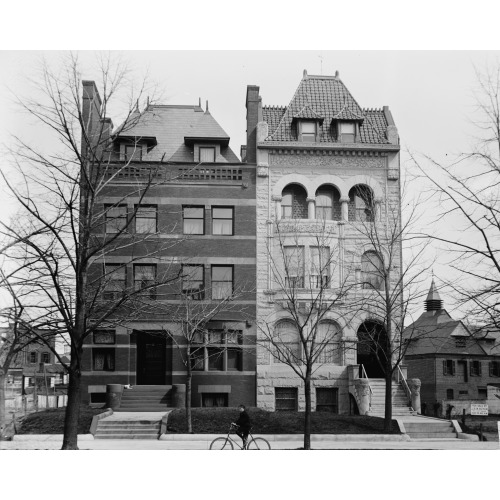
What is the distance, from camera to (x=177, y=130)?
21953mm

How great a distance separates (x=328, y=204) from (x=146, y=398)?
7.68 m

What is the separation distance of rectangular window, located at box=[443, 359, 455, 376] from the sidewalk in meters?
3.07

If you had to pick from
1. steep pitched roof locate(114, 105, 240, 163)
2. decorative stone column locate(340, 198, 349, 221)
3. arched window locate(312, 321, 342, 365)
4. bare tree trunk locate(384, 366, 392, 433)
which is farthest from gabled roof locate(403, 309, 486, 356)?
steep pitched roof locate(114, 105, 240, 163)

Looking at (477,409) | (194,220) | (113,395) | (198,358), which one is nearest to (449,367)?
(477,409)

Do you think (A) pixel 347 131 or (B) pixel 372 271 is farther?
(A) pixel 347 131

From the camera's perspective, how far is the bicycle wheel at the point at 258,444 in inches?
668

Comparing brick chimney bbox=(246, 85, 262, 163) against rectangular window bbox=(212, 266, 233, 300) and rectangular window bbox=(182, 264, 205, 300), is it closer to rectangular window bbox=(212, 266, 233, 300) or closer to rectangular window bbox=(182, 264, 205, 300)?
rectangular window bbox=(212, 266, 233, 300)

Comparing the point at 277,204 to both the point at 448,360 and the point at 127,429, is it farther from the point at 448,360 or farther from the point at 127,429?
the point at 127,429

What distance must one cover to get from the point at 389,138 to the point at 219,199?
5.37 m

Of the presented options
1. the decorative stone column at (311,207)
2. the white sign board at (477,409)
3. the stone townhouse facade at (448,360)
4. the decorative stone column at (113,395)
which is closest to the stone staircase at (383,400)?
the stone townhouse facade at (448,360)

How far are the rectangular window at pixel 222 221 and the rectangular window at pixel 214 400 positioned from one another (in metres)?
4.76

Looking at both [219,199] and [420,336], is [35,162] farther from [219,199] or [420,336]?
[420,336]

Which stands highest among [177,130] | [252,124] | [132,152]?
[252,124]

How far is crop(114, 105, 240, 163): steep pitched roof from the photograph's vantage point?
2064cm
